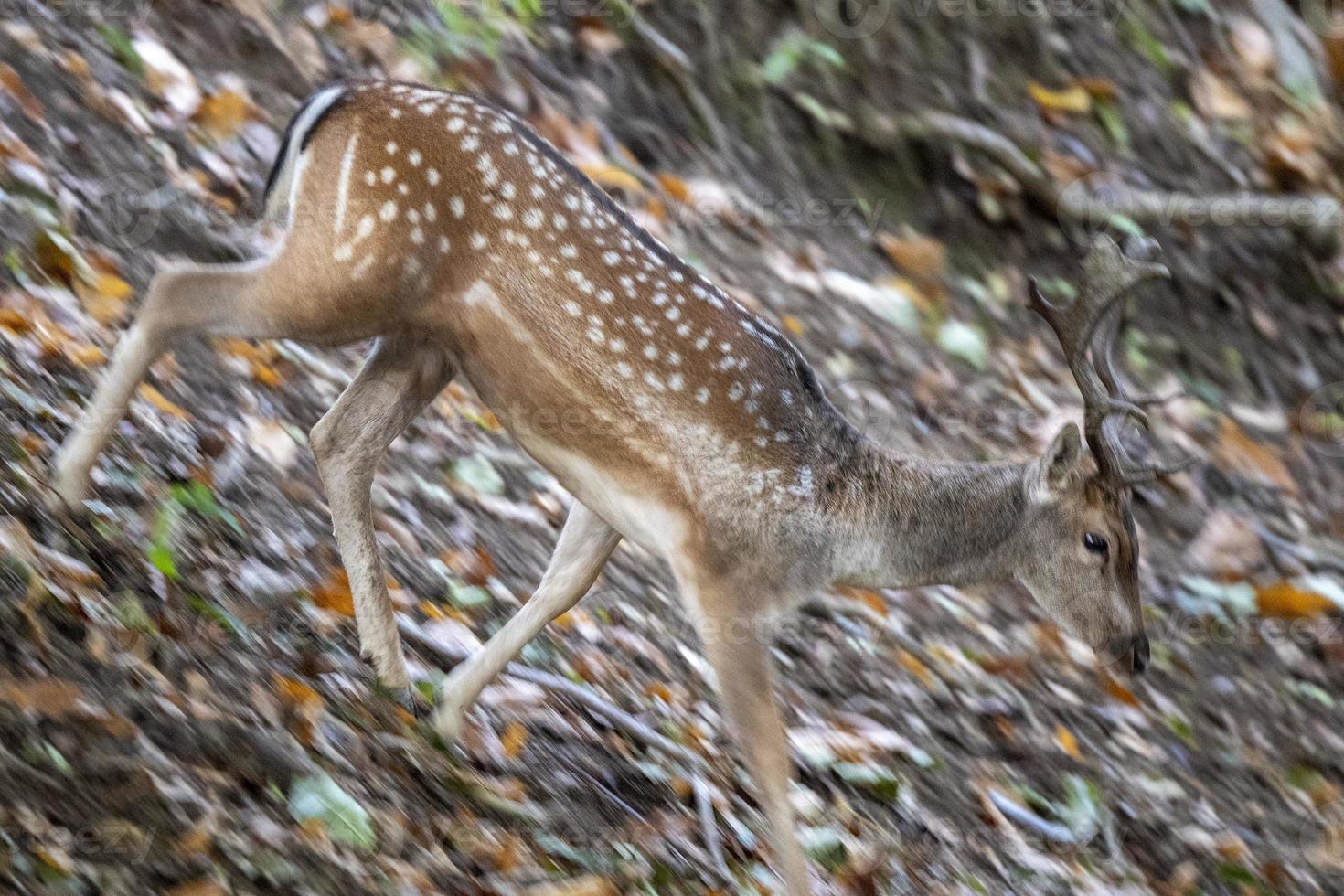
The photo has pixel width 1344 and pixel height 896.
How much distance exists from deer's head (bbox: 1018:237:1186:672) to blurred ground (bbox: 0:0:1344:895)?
96cm

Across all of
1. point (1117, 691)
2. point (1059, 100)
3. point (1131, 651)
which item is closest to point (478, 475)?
point (1131, 651)

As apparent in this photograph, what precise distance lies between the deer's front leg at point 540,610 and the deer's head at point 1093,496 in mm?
1376

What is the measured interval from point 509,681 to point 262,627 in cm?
96

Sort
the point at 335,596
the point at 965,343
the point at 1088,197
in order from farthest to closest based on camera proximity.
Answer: the point at 1088,197 < the point at 965,343 < the point at 335,596

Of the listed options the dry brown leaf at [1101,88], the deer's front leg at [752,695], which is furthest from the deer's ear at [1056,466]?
the dry brown leaf at [1101,88]

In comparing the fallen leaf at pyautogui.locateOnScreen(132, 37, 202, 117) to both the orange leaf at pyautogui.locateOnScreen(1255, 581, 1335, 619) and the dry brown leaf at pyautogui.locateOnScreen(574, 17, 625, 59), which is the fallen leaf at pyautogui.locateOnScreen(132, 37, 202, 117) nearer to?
the dry brown leaf at pyautogui.locateOnScreen(574, 17, 625, 59)

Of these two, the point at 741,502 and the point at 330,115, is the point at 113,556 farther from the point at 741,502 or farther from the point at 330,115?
the point at 741,502

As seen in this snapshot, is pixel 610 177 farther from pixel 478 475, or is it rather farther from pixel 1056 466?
pixel 1056 466

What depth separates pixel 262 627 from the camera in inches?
183

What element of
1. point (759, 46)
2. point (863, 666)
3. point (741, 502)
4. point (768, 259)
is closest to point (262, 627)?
point (741, 502)

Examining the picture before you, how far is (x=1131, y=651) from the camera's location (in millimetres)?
5359

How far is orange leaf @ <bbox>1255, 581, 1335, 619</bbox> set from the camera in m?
8.25

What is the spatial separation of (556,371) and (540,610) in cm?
73

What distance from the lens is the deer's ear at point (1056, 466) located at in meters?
5.11
